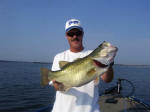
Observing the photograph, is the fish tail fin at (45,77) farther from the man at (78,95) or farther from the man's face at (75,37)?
the man's face at (75,37)

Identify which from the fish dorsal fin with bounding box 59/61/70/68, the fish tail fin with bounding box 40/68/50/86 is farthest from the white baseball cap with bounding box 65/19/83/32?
the fish tail fin with bounding box 40/68/50/86

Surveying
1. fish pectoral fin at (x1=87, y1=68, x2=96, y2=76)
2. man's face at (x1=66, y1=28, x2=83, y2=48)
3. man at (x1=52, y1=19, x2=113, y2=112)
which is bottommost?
man at (x1=52, y1=19, x2=113, y2=112)

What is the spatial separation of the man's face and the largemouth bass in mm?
453

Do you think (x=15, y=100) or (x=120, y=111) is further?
(x=15, y=100)

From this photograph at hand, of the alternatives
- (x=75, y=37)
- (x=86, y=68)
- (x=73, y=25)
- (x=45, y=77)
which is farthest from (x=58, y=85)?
(x=73, y=25)

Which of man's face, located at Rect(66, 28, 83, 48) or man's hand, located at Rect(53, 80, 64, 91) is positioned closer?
man's hand, located at Rect(53, 80, 64, 91)

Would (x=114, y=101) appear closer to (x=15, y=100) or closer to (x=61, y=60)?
(x=61, y=60)

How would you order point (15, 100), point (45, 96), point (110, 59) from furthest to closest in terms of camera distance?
point (45, 96), point (15, 100), point (110, 59)

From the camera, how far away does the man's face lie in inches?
146

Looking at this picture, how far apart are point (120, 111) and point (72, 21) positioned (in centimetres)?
448

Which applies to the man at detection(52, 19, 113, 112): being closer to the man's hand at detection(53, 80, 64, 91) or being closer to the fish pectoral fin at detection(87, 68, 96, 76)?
the man's hand at detection(53, 80, 64, 91)

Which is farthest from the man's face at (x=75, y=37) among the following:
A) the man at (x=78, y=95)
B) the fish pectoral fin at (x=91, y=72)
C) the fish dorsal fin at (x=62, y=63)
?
the fish pectoral fin at (x=91, y=72)

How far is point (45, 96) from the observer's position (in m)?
17.9

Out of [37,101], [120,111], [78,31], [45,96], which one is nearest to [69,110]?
[78,31]
